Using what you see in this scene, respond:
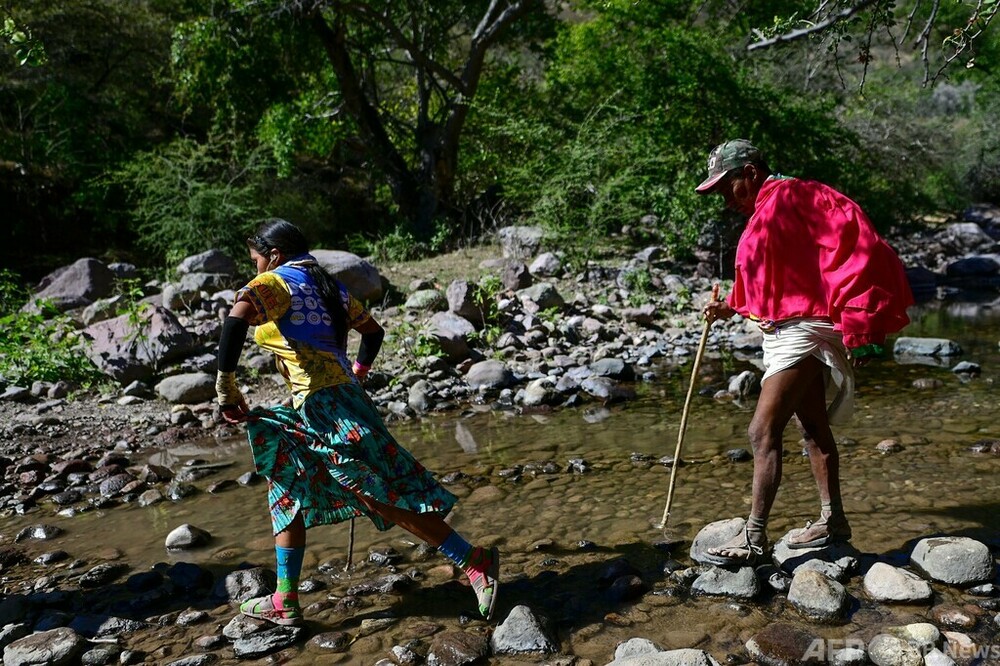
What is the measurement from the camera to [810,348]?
11.3 ft

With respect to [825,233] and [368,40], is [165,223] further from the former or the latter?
[825,233]

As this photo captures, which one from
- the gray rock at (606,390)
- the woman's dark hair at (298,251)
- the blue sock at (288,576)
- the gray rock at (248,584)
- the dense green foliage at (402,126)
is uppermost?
the dense green foliage at (402,126)

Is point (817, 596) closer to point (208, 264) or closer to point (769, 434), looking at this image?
point (769, 434)

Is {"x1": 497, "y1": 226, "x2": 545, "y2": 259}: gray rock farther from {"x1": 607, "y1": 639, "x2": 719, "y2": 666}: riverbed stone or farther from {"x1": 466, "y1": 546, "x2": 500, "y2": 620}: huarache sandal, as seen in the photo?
{"x1": 607, "y1": 639, "x2": 719, "y2": 666}: riverbed stone

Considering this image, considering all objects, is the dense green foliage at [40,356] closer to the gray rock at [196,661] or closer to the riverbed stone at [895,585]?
the gray rock at [196,661]

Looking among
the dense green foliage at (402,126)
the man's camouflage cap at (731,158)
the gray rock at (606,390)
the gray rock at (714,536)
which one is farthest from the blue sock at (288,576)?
the dense green foliage at (402,126)

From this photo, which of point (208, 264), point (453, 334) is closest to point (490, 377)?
point (453, 334)

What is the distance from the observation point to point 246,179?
1483 cm

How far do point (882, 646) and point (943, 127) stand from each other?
69.4 feet

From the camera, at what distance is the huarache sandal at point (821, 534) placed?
368cm

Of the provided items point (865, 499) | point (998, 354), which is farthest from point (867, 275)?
point (998, 354)

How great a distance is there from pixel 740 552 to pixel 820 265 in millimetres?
1304

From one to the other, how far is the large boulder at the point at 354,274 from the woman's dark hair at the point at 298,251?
6851 mm

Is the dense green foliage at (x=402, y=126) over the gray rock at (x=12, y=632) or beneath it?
over
